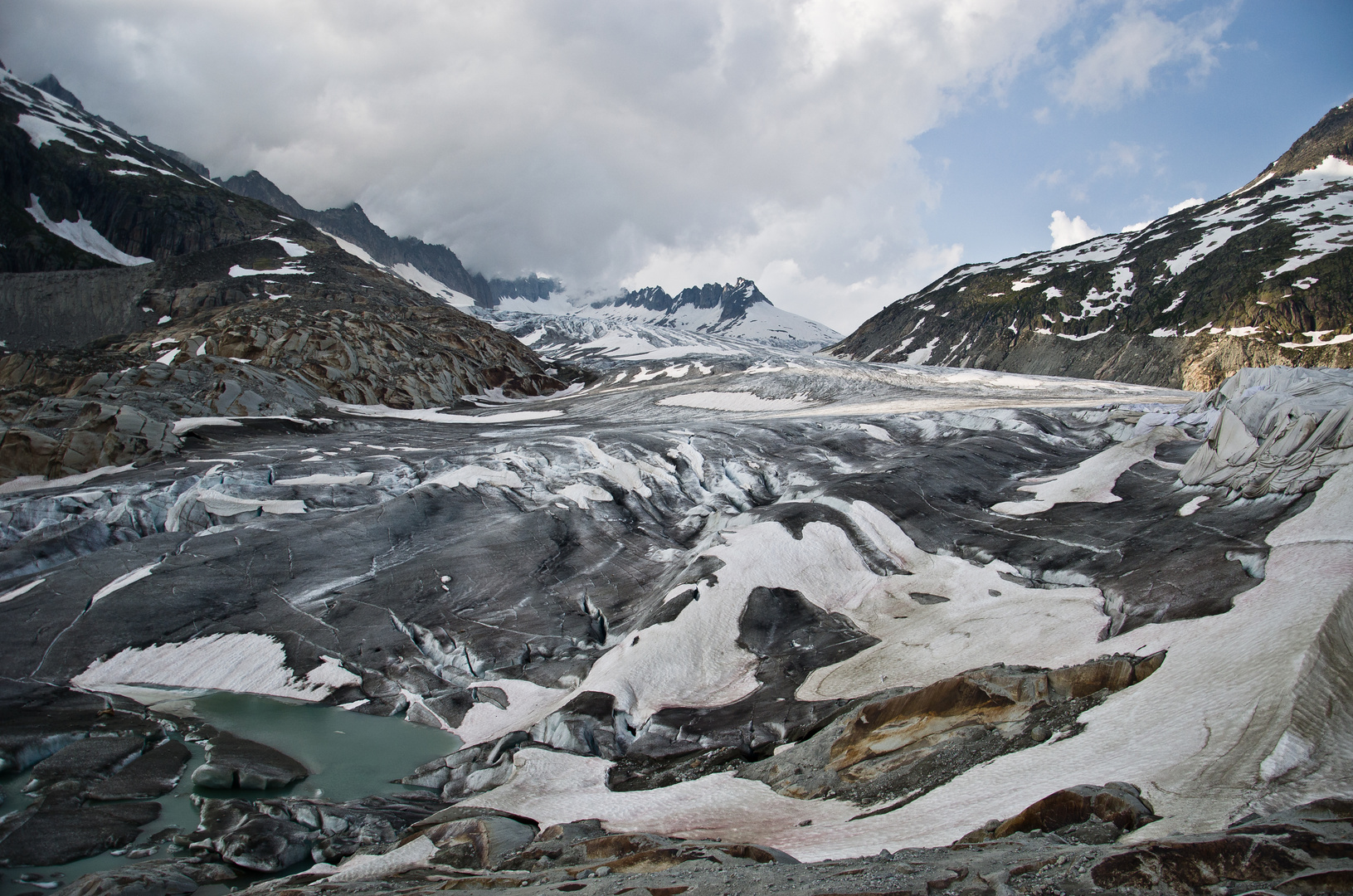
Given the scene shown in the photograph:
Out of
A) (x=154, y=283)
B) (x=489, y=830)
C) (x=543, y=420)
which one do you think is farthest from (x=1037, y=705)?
(x=154, y=283)

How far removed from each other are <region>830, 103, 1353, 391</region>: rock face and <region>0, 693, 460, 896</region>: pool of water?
107 meters

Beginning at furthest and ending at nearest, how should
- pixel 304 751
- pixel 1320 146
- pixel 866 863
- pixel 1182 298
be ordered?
pixel 1320 146
pixel 1182 298
pixel 304 751
pixel 866 863

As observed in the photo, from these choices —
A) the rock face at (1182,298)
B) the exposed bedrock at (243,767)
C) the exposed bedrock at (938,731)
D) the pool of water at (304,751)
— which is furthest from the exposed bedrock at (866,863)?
the rock face at (1182,298)

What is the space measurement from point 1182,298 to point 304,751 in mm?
130511

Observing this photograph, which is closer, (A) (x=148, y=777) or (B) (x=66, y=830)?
(B) (x=66, y=830)

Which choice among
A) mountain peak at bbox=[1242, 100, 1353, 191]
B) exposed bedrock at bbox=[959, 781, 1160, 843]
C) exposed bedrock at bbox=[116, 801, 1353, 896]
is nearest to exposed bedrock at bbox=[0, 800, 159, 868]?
exposed bedrock at bbox=[116, 801, 1353, 896]

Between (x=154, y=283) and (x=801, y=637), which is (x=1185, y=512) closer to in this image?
(x=801, y=637)

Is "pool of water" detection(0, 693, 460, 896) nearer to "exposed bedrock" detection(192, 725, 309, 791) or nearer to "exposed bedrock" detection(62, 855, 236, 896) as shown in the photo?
"exposed bedrock" detection(192, 725, 309, 791)

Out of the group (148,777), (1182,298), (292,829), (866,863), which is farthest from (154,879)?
(1182,298)

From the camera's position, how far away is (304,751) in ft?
55.9

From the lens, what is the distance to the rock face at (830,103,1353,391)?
91500mm

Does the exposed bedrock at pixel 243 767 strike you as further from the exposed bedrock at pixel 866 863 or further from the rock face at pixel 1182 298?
the rock face at pixel 1182 298

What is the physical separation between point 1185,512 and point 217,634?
102 ft

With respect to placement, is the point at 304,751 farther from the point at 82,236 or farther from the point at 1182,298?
the point at 82,236
